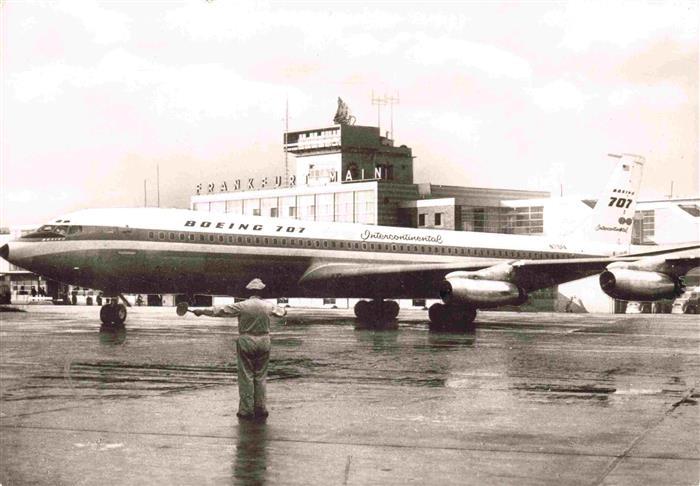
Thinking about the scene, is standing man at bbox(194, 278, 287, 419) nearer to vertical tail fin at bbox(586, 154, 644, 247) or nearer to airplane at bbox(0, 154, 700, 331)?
airplane at bbox(0, 154, 700, 331)

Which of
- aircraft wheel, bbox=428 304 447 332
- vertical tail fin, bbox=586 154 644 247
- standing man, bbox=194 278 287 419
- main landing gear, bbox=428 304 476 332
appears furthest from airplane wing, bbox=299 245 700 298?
standing man, bbox=194 278 287 419

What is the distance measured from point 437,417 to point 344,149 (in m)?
99.1

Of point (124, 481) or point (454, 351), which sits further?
point (454, 351)

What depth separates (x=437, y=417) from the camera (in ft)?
34.9

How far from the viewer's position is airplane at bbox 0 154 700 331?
89.7 ft

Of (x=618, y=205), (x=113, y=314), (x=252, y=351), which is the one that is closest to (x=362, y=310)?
(x=113, y=314)

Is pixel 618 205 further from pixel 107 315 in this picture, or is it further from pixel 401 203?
pixel 401 203

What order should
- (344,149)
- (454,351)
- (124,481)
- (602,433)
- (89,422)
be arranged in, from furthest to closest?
(344,149), (454,351), (89,422), (602,433), (124,481)

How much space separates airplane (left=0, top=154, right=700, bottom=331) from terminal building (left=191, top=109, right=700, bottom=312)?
2957 centimetres

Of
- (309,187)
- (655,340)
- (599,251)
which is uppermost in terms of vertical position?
(309,187)

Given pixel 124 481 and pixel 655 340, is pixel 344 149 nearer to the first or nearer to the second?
pixel 655 340

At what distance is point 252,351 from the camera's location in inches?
440

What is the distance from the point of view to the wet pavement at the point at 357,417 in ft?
25.6

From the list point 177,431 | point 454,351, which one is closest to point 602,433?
point 177,431
